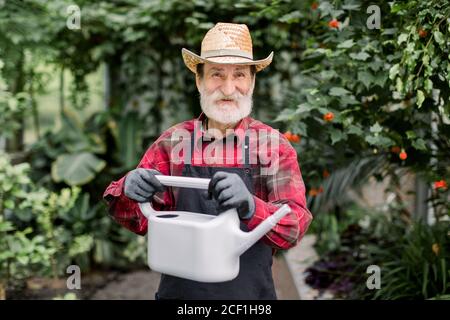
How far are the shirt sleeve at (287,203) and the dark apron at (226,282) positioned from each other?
87 millimetres

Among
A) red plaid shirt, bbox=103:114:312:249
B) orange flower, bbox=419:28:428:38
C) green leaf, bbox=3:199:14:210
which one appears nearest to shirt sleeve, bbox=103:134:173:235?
red plaid shirt, bbox=103:114:312:249

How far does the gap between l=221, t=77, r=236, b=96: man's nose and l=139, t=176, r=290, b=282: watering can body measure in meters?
0.35

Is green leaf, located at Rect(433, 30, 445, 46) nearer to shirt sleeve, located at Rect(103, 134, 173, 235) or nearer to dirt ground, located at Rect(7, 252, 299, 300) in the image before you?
shirt sleeve, located at Rect(103, 134, 173, 235)

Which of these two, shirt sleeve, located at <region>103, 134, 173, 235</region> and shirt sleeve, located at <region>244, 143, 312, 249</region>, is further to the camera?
shirt sleeve, located at <region>103, 134, 173, 235</region>

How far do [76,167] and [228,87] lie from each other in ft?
11.9

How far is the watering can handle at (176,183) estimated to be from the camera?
1.75 metres

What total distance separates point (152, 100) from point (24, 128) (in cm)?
136

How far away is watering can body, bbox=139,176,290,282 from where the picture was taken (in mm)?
1722

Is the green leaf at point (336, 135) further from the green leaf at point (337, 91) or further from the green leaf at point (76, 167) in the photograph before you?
the green leaf at point (76, 167)

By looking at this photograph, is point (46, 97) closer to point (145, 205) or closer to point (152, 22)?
Answer: point (152, 22)

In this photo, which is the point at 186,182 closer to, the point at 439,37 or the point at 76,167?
the point at 439,37

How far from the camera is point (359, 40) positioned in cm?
304

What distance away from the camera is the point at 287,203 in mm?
1903

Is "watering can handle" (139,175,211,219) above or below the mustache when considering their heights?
below
